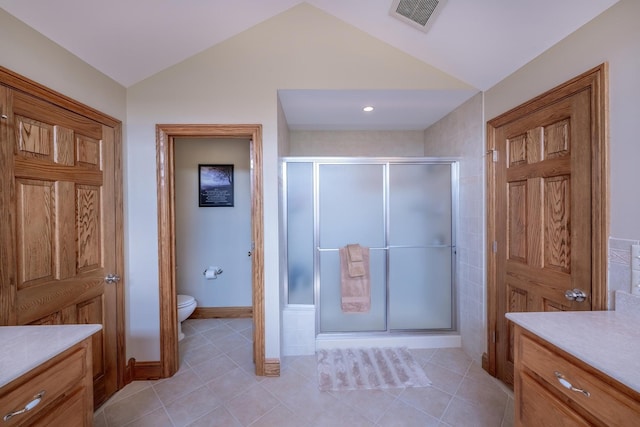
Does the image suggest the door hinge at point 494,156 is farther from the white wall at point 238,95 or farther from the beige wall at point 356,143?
the beige wall at point 356,143

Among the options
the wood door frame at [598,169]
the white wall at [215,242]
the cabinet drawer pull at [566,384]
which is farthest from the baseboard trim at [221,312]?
the wood door frame at [598,169]

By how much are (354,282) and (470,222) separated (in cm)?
118

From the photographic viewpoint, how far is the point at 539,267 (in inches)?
64.8

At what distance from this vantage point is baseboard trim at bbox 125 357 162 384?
201cm

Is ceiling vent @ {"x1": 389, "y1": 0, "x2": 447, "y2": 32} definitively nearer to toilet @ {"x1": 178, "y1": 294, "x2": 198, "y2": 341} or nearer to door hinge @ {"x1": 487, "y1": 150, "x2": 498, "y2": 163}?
door hinge @ {"x1": 487, "y1": 150, "x2": 498, "y2": 163}

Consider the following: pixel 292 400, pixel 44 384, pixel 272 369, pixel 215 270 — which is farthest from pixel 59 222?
pixel 292 400

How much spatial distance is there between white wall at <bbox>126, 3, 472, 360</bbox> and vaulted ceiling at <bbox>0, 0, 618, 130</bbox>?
9 centimetres

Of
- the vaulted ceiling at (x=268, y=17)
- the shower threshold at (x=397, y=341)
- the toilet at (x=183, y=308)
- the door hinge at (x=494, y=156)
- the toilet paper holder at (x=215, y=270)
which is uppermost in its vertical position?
the vaulted ceiling at (x=268, y=17)

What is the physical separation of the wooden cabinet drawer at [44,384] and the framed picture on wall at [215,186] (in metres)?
2.15

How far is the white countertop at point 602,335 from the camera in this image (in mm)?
796

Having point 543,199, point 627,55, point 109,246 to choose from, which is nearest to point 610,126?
point 627,55

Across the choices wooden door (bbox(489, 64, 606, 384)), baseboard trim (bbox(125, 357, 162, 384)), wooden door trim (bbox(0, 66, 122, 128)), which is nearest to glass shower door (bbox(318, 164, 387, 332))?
wooden door (bbox(489, 64, 606, 384))

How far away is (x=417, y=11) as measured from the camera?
169cm

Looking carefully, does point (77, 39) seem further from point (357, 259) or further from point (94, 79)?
point (357, 259)
